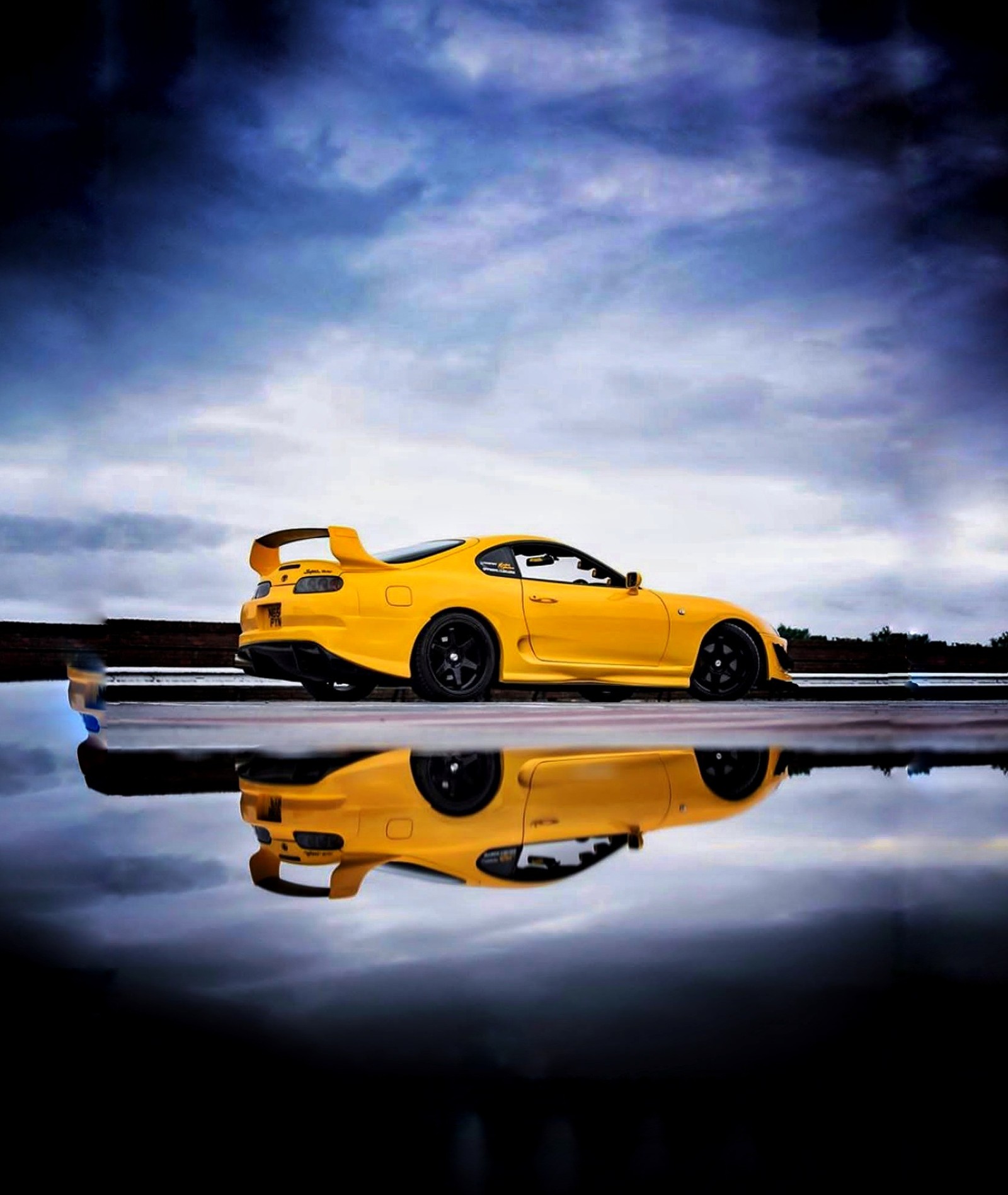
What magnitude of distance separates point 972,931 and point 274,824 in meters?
1.69

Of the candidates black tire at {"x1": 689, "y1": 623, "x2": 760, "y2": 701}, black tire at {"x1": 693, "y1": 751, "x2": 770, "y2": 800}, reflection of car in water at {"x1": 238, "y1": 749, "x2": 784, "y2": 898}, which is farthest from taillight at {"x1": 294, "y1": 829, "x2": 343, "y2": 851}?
black tire at {"x1": 689, "y1": 623, "x2": 760, "y2": 701}

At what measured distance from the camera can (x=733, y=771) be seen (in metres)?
4.35

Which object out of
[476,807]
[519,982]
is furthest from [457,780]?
[519,982]

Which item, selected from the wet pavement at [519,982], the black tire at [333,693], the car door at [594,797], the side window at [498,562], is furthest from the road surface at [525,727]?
the black tire at [333,693]

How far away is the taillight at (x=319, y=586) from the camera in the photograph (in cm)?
765

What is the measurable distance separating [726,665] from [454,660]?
10.3 feet

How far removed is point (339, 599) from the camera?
25.0 ft

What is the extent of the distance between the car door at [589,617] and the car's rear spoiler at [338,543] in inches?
54.4

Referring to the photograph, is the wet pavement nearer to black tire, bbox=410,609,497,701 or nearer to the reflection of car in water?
the reflection of car in water

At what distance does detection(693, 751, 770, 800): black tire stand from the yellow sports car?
3.14 m

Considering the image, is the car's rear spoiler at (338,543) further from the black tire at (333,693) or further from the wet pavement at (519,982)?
the wet pavement at (519,982)

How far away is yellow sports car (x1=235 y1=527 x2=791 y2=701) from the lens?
765cm

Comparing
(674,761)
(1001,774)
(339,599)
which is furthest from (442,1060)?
(339,599)

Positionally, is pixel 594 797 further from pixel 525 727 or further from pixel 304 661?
pixel 304 661
